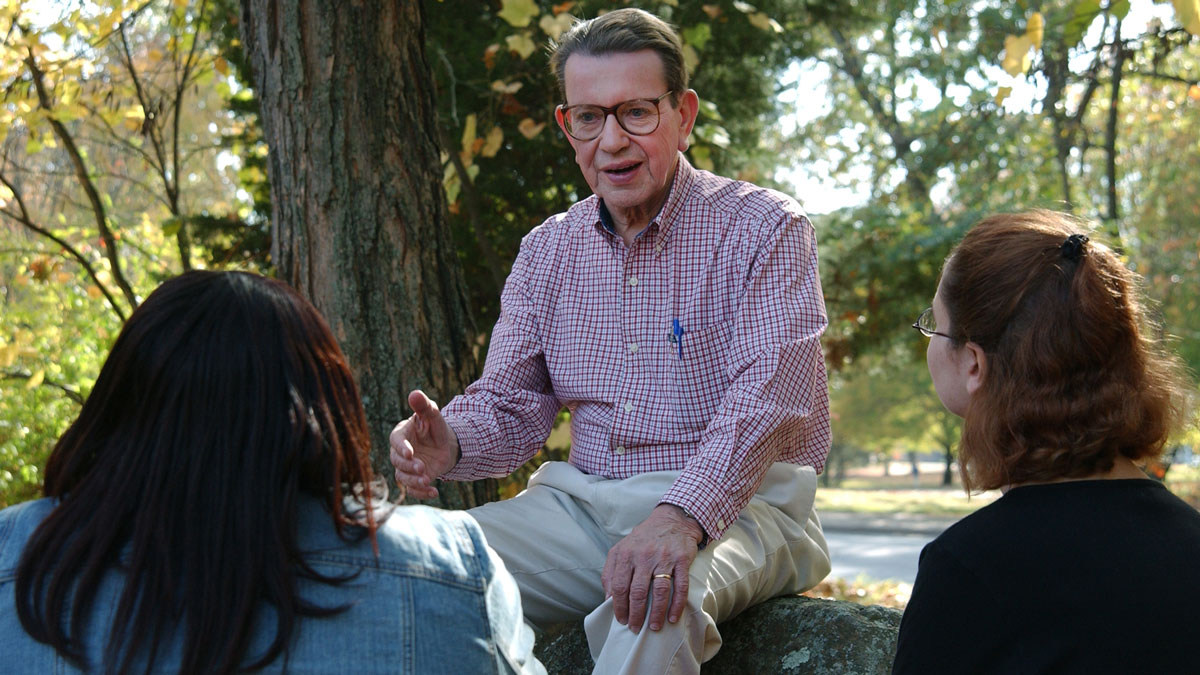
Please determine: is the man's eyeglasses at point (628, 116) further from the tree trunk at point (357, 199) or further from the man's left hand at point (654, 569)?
the man's left hand at point (654, 569)

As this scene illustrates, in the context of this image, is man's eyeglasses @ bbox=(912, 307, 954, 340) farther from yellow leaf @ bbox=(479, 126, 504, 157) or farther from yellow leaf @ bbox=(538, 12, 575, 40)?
yellow leaf @ bbox=(479, 126, 504, 157)

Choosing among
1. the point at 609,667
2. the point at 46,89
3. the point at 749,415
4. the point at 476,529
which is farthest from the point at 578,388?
the point at 46,89

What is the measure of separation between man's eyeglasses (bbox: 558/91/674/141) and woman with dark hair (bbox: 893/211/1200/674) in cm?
117

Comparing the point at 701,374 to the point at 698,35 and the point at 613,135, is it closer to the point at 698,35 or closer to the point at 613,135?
the point at 613,135

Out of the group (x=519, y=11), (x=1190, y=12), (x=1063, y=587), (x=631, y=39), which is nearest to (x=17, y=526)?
(x=1063, y=587)

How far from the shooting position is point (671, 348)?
2.80m

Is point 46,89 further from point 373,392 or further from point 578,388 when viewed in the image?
point 578,388

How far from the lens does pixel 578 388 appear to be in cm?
292

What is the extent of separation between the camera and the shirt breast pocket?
9.00ft

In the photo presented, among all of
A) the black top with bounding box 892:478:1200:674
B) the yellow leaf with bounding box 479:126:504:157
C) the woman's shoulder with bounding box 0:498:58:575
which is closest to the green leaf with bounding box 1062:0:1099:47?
the black top with bounding box 892:478:1200:674

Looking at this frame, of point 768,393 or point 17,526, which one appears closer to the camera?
point 17,526

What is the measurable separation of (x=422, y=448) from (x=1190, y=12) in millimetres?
1981

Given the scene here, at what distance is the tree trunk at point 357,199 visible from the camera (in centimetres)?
351

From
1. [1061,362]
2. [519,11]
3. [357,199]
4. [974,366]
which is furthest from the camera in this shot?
[519,11]
